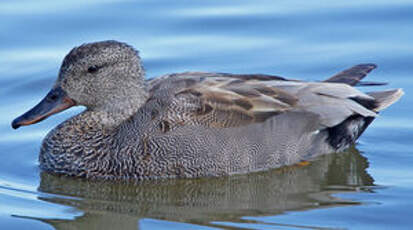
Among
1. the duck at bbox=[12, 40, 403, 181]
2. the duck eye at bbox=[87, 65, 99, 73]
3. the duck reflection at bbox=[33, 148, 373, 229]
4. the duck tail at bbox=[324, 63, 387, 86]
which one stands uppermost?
the duck tail at bbox=[324, 63, 387, 86]

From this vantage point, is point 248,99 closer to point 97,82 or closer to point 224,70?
point 97,82

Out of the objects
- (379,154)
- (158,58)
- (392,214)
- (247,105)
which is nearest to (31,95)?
(158,58)

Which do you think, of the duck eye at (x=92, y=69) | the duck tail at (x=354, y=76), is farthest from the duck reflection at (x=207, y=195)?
the duck eye at (x=92, y=69)

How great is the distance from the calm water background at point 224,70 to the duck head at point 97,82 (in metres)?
0.77

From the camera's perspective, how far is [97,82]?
32.9 feet

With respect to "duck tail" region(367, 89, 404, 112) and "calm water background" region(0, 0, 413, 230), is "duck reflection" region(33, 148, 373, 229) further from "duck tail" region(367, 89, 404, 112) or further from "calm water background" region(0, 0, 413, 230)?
"duck tail" region(367, 89, 404, 112)

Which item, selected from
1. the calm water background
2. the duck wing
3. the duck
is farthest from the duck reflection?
the duck wing

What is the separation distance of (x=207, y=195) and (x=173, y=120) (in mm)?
859

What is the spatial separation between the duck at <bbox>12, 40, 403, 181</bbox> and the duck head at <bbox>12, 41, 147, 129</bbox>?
0.03ft

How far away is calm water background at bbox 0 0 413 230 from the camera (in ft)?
29.1

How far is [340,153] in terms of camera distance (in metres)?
10.7

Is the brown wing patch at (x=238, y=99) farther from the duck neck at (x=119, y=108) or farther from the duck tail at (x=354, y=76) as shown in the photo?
the duck tail at (x=354, y=76)

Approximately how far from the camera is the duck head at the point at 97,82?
991cm

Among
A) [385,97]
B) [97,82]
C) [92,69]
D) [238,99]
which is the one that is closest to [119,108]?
[97,82]
